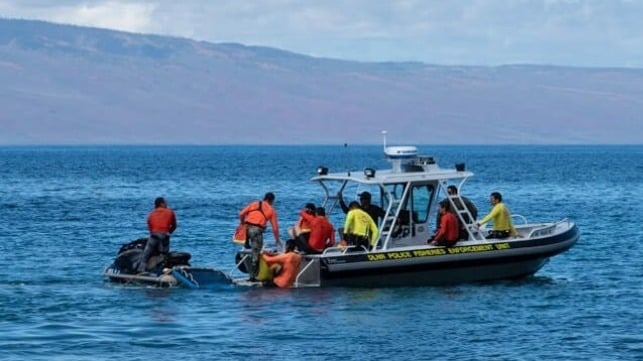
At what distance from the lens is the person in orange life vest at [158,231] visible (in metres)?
24.1

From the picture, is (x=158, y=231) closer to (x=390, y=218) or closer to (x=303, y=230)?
(x=303, y=230)

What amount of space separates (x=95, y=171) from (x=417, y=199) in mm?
67635

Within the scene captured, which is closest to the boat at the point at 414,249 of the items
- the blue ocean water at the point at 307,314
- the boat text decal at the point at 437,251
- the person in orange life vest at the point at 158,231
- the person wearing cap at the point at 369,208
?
the boat text decal at the point at 437,251

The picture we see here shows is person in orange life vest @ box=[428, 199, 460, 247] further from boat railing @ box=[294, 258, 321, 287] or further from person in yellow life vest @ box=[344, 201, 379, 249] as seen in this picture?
boat railing @ box=[294, 258, 321, 287]

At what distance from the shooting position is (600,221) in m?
41.1

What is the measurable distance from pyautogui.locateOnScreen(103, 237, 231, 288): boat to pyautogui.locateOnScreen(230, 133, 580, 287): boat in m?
0.55

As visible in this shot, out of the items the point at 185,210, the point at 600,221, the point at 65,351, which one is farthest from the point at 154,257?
the point at 185,210

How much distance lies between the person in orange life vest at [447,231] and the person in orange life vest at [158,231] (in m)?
3.97

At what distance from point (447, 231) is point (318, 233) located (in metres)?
1.93

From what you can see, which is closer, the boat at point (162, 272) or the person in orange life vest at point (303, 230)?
the boat at point (162, 272)

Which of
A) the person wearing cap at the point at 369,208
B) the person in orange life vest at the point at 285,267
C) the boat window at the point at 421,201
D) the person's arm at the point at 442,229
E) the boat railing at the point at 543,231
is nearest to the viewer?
the person in orange life vest at the point at 285,267

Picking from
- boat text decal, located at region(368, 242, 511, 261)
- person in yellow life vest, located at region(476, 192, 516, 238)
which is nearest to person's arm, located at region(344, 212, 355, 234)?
boat text decal, located at region(368, 242, 511, 261)

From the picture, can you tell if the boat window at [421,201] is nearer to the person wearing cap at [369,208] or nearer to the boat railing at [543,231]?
the person wearing cap at [369,208]

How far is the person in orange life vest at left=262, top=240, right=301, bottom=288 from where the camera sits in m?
23.7
